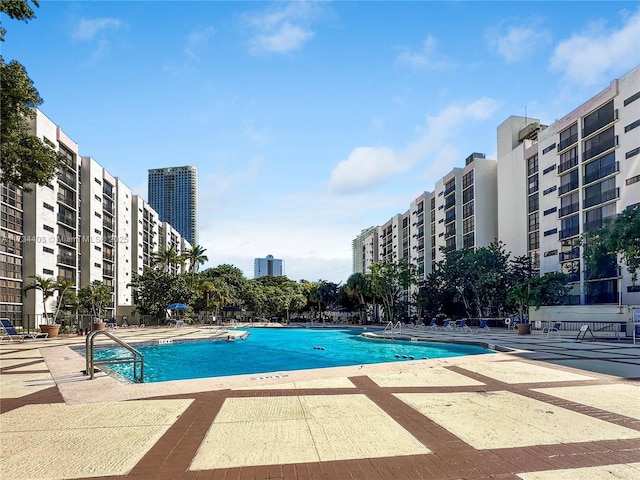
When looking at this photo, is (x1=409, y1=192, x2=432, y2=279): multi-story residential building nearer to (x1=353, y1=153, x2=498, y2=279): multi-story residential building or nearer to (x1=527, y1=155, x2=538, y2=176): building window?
(x1=353, y1=153, x2=498, y2=279): multi-story residential building

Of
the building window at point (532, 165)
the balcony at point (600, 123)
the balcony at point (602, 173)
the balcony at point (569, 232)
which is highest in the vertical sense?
the balcony at point (600, 123)

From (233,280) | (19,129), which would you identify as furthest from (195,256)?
(19,129)

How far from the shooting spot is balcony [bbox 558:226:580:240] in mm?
40981

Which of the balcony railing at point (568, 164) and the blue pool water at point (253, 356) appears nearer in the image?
the blue pool water at point (253, 356)

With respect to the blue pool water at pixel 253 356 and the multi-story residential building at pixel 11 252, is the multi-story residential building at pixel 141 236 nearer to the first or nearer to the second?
the multi-story residential building at pixel 11 252

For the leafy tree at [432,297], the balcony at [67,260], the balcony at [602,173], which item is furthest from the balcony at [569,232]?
the balcony at [67,260]

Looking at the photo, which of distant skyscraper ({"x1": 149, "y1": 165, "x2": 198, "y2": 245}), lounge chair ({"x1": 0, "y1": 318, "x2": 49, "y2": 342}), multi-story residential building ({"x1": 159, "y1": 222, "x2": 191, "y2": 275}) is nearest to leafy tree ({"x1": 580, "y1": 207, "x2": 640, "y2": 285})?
lounge chair ({"x1": 0, "y1": 318, "x2": 49, "y2": 342})

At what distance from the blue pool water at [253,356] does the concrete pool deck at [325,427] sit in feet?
19.4

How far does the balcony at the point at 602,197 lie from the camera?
3669cm

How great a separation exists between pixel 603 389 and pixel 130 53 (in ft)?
40.0

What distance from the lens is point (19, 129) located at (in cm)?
1197

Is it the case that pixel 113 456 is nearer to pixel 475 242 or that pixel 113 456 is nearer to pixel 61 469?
pixel 61 469

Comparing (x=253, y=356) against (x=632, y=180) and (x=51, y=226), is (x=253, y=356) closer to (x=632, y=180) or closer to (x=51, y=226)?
(x=632, y=180)

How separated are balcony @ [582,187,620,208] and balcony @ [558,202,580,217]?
911mm
